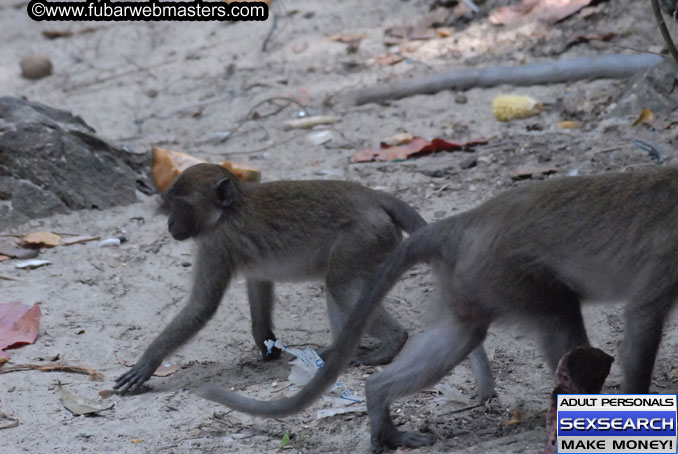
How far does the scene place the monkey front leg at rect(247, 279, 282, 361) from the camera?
19.7ft

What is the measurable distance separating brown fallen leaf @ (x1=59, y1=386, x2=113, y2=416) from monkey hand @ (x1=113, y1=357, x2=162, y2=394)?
0.63ft

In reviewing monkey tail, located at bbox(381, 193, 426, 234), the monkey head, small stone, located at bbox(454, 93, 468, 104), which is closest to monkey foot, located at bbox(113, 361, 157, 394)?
the monkey head

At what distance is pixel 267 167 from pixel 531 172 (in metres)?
2.29

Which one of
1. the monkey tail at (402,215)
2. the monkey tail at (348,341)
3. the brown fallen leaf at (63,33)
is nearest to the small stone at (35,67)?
the brown fallen leaf at (63,33)

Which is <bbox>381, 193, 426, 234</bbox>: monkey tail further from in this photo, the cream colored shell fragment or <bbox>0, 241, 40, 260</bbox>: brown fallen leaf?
the cream colored shell fragment

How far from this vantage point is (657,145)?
23.4ft

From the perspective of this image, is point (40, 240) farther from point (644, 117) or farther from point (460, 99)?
point (644, 117)

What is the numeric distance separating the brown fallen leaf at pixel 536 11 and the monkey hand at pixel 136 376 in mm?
5953

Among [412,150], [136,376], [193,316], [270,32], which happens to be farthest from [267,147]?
[136,376]

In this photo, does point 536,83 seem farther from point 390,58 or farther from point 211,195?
point 211,195

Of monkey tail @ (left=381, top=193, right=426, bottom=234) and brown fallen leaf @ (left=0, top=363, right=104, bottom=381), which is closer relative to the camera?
monkey tail @ (left=381, top=193, right=426, bottom=234)

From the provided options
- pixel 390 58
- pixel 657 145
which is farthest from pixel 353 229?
pixel 390 58

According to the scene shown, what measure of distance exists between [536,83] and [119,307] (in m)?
4.41

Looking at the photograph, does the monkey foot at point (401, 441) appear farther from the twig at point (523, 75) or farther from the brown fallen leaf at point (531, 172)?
the twig at point (523, 75)
